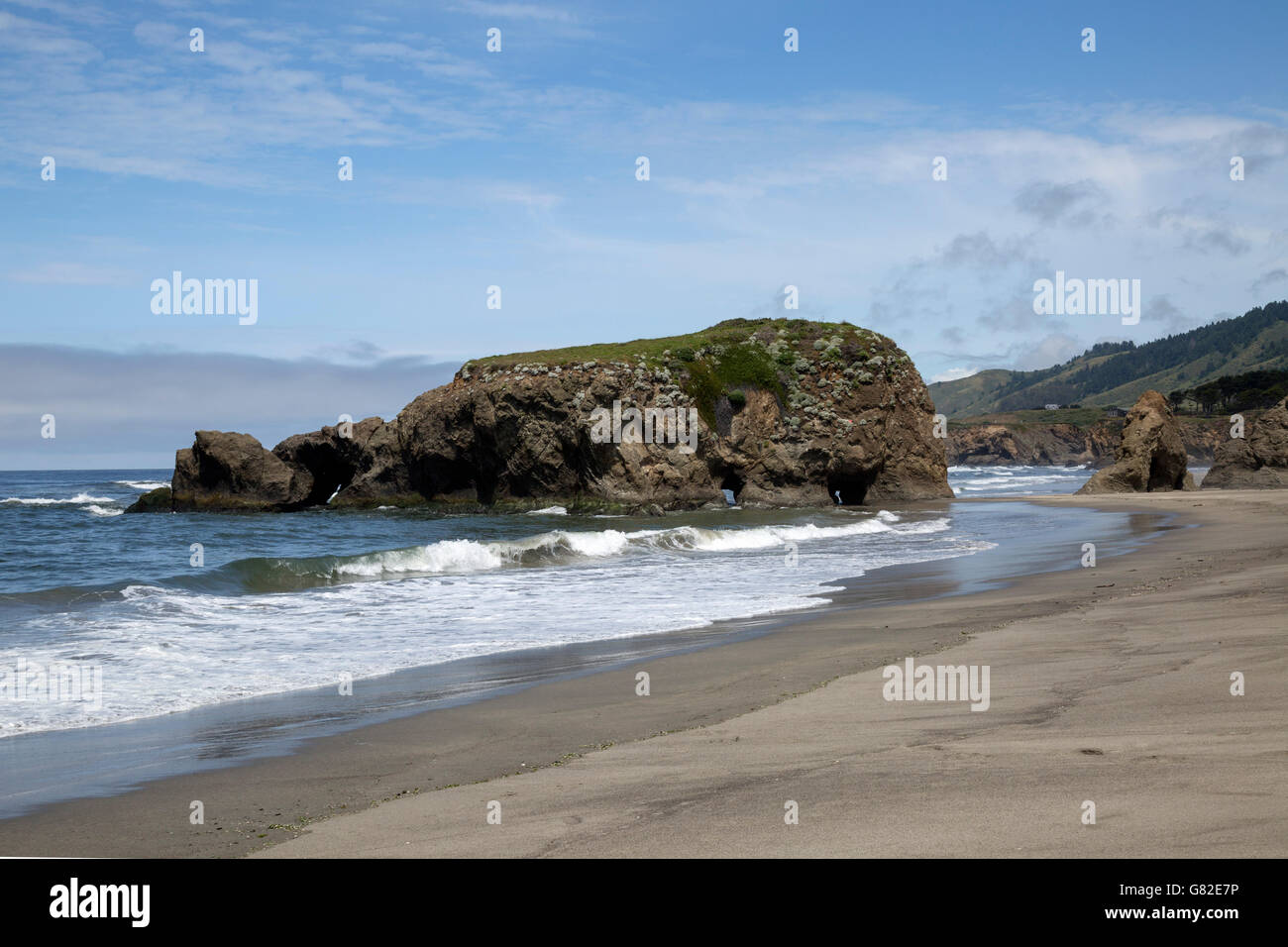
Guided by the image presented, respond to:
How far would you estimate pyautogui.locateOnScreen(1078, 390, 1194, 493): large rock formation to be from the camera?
3956cm

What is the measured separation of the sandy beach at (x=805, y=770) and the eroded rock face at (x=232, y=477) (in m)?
37.0

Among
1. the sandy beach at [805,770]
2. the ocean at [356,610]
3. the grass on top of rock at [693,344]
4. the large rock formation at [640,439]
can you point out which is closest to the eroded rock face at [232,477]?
the large rock formation at [640,439]

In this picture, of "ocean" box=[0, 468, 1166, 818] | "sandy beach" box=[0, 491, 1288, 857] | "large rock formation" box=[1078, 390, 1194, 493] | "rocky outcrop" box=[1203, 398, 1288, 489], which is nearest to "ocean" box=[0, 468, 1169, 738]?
"ocean" box=[0, 468, 1166, 818]

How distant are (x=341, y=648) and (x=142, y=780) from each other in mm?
5002

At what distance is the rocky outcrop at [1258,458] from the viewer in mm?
38562

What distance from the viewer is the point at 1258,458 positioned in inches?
1558

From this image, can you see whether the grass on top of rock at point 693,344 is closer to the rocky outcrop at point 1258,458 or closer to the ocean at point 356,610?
the ocean at point 356,610

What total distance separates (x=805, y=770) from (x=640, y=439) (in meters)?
33.0

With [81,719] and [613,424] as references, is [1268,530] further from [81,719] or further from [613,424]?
[613,424]

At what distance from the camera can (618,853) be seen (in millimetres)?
3590

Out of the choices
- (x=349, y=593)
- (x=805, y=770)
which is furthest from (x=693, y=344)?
(x=805, y=770)

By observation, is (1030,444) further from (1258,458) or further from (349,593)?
(349,593)

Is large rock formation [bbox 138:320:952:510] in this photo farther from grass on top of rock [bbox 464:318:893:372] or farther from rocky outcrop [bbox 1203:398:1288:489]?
rocky outcrop [bbox 1203:398:1288:489]
